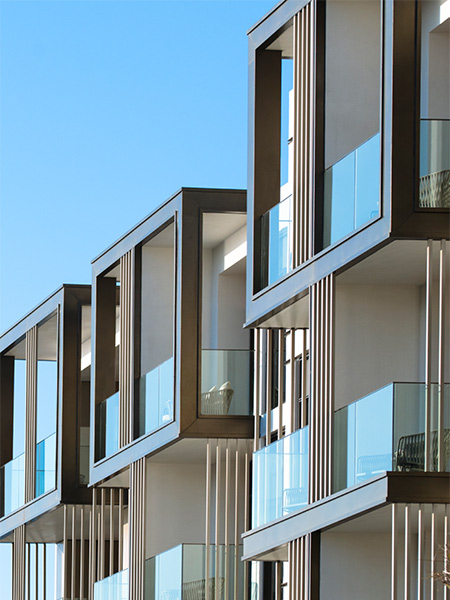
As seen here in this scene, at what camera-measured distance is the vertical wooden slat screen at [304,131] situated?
22453 mm

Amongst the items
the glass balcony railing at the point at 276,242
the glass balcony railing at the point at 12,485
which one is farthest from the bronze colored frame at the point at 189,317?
the glass balcony railing at the point at 12,485

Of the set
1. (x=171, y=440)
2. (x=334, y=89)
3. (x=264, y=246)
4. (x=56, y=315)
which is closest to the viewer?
(x=334, y=89)

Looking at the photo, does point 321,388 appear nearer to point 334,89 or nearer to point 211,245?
point 334,89

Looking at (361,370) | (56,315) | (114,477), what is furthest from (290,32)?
(56,315)

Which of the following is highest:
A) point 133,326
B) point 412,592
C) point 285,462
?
point 133,326

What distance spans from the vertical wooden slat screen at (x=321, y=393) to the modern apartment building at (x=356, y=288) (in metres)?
0.02

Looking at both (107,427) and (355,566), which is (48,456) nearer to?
(107,427)

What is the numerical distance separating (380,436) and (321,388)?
6.65ft

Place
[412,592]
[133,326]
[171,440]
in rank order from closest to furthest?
1. [412,592]
2. [171,440]
3. [133,326]

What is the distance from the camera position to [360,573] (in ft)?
69.9

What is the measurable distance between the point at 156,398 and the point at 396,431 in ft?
31.9

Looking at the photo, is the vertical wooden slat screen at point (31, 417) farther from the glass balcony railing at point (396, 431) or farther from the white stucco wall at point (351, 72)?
the glass balcony railing at point (396, 431)

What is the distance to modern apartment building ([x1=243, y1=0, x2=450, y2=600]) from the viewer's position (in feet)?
63.2

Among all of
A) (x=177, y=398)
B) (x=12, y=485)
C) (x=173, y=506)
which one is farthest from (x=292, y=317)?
(x=12, y=485)
